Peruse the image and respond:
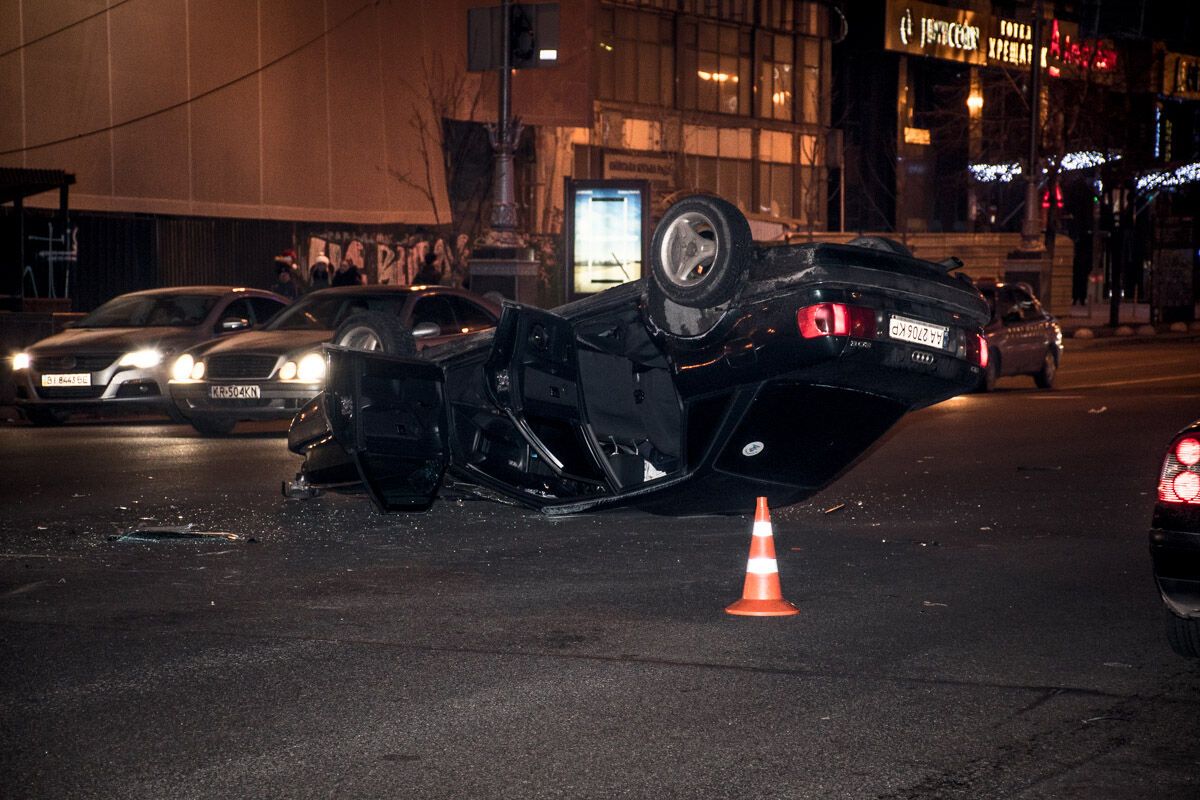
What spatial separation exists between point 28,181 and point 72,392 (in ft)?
18.6

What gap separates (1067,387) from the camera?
76.2 feet

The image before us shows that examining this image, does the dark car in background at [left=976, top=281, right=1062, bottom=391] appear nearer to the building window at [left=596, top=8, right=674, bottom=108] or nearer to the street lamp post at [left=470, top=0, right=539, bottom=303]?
the street lamp post at [left=470, top=0, right=539, bottom=303]

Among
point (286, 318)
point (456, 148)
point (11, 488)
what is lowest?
point (11, 488)

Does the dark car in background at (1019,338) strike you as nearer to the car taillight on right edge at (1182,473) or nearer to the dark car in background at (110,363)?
the dark car in background at (110,363)

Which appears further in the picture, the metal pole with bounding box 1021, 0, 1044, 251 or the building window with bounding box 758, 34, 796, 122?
the building window with bounding box 758, 34, 796, 122

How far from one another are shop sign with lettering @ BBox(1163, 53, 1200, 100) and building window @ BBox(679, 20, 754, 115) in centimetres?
2486

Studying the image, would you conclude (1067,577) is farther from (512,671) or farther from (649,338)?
(512,671)

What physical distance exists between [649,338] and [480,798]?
4.95 meters

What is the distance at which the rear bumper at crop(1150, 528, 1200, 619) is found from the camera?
242 inches

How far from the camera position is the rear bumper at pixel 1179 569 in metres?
6.14

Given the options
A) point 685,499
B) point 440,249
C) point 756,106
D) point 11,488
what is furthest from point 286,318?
point 756,106

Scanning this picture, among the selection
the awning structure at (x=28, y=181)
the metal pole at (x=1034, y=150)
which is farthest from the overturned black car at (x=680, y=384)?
the metal pole at (x=1034, y=150)

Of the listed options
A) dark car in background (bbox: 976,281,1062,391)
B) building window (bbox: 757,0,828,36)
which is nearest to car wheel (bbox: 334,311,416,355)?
dark car in background (bbox: 976,281,1062,391)

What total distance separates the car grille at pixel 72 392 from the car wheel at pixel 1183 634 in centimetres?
1347
